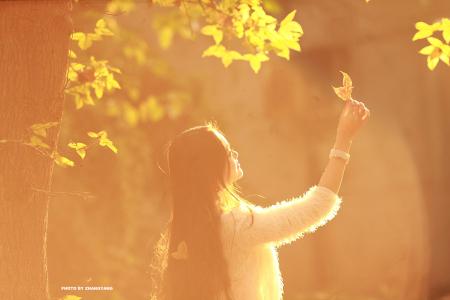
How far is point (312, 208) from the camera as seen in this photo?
124 inches

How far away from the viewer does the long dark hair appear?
10.9ft

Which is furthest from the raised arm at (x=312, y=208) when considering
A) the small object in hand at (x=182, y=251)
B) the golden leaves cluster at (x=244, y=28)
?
the golden leaves cluster at (x=244, y=28)

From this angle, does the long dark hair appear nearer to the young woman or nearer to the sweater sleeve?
the young woman

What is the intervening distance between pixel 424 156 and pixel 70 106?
6467mm

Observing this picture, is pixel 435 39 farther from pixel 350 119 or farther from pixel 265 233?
pixel 265 233

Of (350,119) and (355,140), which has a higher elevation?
(350,119)

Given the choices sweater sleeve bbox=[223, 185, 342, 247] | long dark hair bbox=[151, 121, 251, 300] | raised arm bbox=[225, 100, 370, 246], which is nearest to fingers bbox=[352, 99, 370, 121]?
raised arm bbox=[225, 100, 370, 246]

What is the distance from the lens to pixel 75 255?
361 inches

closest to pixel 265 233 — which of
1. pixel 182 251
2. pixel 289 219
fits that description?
pixel 289 219

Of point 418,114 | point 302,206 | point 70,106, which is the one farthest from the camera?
point 418,114

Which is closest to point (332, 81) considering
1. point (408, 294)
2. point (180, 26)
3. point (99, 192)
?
point (408, 294)

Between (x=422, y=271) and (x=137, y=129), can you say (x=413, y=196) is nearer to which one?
(x=422, y=271)

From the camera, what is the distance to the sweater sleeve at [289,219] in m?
3.16

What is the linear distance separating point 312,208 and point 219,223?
0.45 meters
